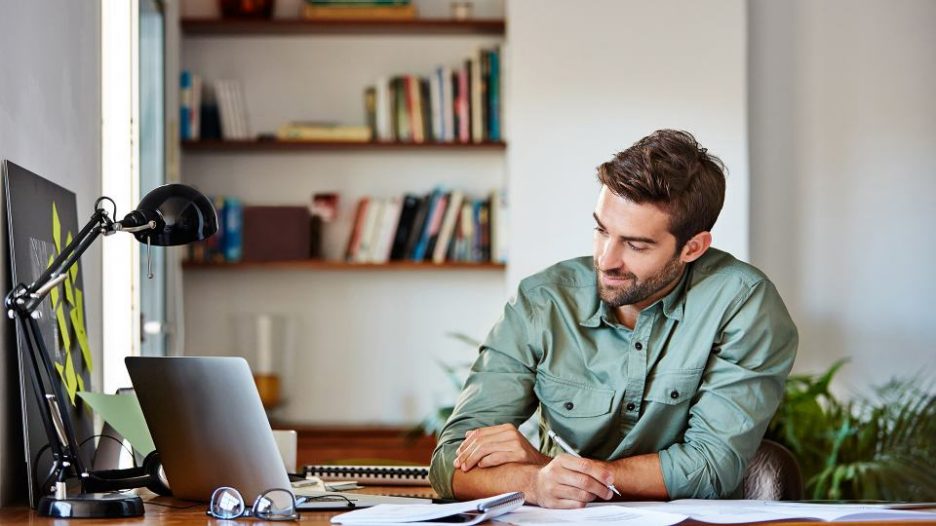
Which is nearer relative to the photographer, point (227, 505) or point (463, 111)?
point (227, 505)

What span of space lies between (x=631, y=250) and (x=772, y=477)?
47 cm

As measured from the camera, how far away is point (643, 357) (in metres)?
2.15

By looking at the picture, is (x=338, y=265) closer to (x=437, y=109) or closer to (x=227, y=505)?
(x=437, y=109)

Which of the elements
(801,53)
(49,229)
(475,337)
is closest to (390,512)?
(49,229)

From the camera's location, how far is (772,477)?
7.05ft

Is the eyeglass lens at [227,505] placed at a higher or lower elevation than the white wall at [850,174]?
lower

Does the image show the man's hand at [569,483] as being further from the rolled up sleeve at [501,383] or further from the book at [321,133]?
the book at [321,133]

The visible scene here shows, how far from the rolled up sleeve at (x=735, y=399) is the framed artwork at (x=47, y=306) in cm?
101

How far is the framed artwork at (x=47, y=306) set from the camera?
190cm

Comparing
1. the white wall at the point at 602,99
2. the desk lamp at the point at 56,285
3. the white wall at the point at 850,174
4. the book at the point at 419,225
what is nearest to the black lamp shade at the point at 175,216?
the desk lamp at the point at 56,285

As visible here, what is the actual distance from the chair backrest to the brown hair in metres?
0.41

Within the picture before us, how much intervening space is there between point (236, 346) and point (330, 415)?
446 mm

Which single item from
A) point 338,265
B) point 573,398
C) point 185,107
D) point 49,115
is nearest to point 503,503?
point 573,398

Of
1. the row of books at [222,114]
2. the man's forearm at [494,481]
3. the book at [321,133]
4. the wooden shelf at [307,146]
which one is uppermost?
the row of books at [222,114]
